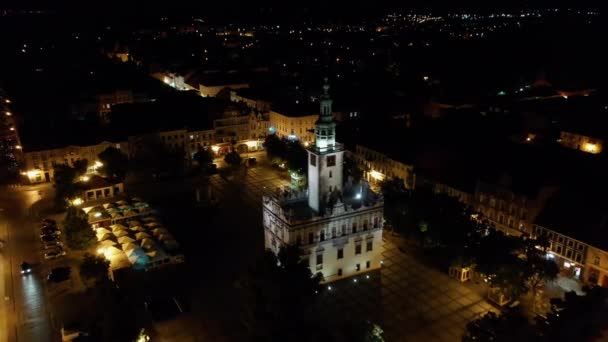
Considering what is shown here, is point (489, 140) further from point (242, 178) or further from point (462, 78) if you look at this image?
point (462, 78)

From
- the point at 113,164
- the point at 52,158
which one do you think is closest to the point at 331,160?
the point at 113,164

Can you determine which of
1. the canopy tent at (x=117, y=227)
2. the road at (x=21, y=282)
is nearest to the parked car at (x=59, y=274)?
the road at (x=21, y=282)

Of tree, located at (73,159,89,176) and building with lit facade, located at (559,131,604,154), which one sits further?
building with lit facade, located at (559,131,604,154)

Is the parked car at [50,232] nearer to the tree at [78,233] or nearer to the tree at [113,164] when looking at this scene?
the tree at [78,233]

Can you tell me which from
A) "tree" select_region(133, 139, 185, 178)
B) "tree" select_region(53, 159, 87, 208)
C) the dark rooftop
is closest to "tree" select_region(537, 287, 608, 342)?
the dark rooftop

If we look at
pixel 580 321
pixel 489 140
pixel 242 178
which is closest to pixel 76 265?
pixel 242 178

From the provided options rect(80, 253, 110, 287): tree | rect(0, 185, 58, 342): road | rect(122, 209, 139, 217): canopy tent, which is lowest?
rect(0, 185, 58, 342): road

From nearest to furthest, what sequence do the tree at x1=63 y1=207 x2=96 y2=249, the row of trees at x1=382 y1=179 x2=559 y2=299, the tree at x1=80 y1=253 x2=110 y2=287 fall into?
1. the row of trees at x1=382 y1=179 x2=559 y2=299
2. the tree at x1=80 y1=253 x2=110 y2=287
3. the tree at x1=63 y1=207 x2=96 y2=249

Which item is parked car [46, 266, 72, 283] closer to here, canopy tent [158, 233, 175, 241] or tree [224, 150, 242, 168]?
canopy tent [158, 233, 175, 241]
